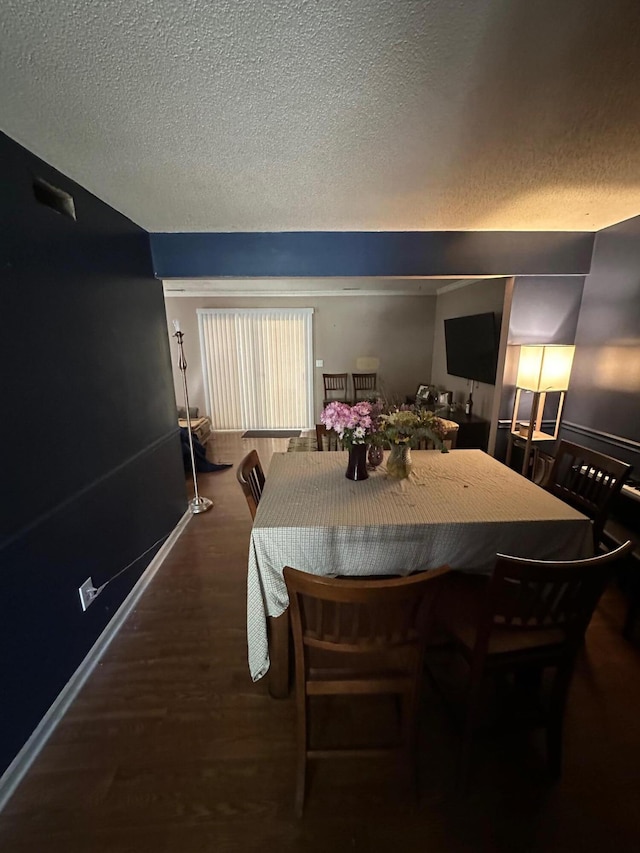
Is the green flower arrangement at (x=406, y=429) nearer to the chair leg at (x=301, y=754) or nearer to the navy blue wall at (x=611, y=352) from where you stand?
the chair leg at (x=301, y=754)

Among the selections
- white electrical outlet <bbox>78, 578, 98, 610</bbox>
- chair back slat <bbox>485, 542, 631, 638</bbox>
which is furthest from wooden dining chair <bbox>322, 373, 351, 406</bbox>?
chair back slat <bbox>485, 542, 631, 638</bbox>

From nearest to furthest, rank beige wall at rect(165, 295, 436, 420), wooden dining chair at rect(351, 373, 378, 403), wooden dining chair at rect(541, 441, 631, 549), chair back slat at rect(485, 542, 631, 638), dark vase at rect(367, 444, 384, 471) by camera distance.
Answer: chair back slat at rect(485, 542, 631, 638) < wooden dining chair at rect(541, 441, 631, 549) < dark vase at rect(367, 444, 384, 471) < beige wall at rect(165, 295, 436, 420) < wooden dining chair at rect(351, 373, 378, 403)

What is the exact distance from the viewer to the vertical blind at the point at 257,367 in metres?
5.52

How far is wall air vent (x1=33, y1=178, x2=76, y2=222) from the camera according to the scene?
1.37 meters

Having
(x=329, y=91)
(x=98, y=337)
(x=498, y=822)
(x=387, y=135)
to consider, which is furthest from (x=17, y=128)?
(x=498, y=822)

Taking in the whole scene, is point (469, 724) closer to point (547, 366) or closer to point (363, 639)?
point (363, 639)

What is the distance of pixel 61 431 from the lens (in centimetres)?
144

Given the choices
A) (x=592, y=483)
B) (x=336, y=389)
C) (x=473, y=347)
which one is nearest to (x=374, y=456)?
(x=592, y=483)

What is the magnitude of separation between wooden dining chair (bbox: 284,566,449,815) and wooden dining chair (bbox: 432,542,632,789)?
0.21 metres

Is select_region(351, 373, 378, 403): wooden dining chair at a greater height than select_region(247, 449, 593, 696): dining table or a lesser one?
greater

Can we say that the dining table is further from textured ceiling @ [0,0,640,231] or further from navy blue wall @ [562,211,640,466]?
textured ceiling @ [0,0,640,231]

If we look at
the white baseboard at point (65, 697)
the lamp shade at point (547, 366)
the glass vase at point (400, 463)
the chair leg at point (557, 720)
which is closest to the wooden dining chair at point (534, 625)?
the chair leg at point (557, 720)

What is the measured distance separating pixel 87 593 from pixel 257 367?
4532 mm

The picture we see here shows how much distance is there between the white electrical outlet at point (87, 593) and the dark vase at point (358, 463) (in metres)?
1.42
